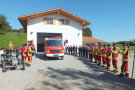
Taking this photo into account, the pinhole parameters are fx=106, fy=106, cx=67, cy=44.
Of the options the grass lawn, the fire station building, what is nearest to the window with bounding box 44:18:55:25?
the fire station building

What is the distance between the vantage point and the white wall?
17.8 metres

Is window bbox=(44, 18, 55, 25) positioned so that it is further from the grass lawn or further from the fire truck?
the grass lawn

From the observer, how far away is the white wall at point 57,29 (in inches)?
702

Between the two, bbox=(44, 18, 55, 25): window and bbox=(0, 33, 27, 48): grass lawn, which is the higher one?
bbox=(44, 18, 55, 25): window

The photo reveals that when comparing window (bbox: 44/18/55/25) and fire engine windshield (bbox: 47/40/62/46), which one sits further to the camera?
window (bbox: 44/18/55/25)

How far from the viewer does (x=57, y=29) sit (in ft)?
62.3

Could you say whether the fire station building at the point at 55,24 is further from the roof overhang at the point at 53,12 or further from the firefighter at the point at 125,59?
the firefighter at the point at 125,59

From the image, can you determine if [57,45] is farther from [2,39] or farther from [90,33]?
[90,33]

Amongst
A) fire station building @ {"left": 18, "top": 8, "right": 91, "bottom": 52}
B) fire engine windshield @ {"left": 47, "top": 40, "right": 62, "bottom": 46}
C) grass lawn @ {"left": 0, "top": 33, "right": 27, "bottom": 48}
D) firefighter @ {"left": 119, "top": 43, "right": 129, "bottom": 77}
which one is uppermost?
fire station building @ {"left": 18, "top": 8, "right": 91, "bottom": 52}

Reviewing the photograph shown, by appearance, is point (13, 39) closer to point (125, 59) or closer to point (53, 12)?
point (53, 12)

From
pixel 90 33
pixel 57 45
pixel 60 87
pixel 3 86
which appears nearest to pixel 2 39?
pixel 57 45

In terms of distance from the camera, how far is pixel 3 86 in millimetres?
4715

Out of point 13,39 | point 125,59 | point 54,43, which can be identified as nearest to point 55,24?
point 54,43

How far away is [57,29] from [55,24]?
95cm
